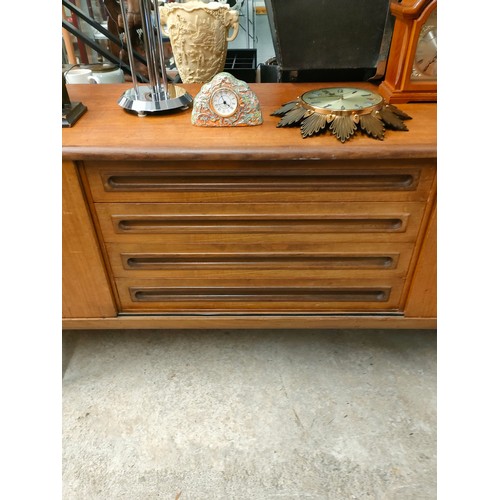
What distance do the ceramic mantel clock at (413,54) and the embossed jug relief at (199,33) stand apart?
18.0 inches

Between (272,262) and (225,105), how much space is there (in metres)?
0.40

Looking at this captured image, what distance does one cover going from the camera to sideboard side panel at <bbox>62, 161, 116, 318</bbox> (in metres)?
0.91

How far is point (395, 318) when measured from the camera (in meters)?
1.10

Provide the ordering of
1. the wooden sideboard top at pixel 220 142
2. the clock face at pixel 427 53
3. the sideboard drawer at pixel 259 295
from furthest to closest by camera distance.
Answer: the sideboard drawer at pixel 259 295, the clock face at pixel 427 53, the wooden sideboard top at pixel 220 142

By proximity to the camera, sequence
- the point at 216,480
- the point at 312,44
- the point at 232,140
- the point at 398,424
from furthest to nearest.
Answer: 1. the point at 312,44
2. the point at 398,424
3. the point at 216,480
4. the point at 232,140

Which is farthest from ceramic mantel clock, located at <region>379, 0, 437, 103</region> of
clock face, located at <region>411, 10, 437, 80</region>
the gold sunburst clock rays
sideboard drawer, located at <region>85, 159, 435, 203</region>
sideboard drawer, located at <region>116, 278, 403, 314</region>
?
sideboard drawer, located at <region>116, 278, 403, 314</region>

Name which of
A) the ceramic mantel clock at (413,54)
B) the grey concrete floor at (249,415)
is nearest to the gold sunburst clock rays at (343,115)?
the ceramic mantel clock at (413,54)

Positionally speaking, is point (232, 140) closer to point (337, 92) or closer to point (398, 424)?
point (337, 92)

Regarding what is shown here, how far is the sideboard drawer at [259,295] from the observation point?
3.48ft

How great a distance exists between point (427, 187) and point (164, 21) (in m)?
0.87

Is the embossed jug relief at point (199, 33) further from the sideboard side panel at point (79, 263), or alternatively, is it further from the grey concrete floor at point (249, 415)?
the grey concrete floor at point (249, 415)

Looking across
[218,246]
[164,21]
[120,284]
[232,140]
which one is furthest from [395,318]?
[164,21]

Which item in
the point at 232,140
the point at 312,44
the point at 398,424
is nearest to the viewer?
the point at 232,140

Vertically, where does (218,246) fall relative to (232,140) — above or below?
below
